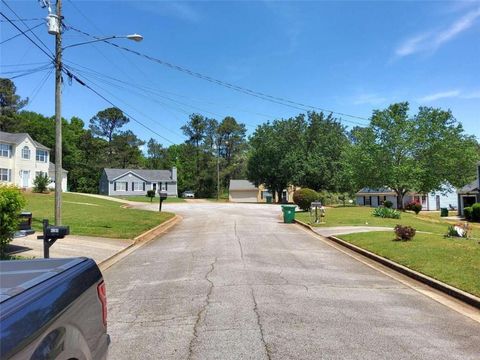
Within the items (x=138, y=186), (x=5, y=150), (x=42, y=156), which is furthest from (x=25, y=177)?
(x=138, y=186)

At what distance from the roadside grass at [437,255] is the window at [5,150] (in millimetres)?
41392

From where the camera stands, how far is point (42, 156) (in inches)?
2125

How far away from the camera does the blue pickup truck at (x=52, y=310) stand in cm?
226

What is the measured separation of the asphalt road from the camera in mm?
5645

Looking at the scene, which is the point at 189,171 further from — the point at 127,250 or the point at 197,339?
the point at 197,339

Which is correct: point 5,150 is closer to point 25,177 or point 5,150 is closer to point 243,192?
point 25,177

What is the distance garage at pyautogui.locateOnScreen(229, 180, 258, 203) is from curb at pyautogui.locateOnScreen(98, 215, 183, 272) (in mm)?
56124

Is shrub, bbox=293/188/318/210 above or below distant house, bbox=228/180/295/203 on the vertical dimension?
below

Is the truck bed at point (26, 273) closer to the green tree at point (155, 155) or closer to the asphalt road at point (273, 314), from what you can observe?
the asphalt road at point (273, 314)

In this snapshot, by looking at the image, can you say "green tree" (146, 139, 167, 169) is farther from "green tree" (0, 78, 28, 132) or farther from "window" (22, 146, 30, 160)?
"window" (22, 146, 30, 160)

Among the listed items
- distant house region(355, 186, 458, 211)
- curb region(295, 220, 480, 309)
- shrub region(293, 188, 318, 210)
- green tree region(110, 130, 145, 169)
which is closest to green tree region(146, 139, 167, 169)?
→ green tree region(110, 130, 145, 169)

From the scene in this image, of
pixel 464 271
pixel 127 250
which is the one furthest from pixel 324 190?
pixel 464 271

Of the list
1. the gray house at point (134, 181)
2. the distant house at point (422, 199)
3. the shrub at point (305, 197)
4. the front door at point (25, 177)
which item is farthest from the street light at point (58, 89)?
the gray house at point (134, 181)

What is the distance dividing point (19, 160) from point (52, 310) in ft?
170
